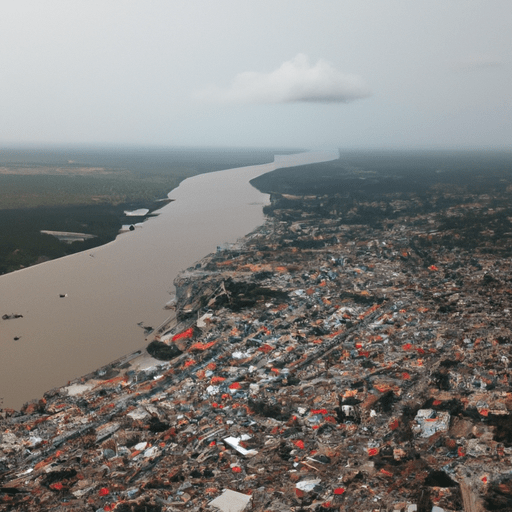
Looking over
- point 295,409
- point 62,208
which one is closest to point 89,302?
point 295,409

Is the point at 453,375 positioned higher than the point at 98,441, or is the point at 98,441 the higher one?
the point at 453,375

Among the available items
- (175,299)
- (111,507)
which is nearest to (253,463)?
(111,507)

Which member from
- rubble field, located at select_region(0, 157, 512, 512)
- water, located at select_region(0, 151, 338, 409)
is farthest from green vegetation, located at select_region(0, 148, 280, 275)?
rubble field, located at select_region(0, 157, 512, 512)

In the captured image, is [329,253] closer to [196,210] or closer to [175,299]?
[175,299]

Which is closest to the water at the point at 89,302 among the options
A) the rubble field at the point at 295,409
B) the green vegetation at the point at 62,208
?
the rubble field at the point at 295,409

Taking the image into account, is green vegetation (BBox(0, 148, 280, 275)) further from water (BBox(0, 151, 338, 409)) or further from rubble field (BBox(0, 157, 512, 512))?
rubble field (BBox(0, 157, 512, 512))

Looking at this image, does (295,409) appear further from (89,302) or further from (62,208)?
(62,208)
